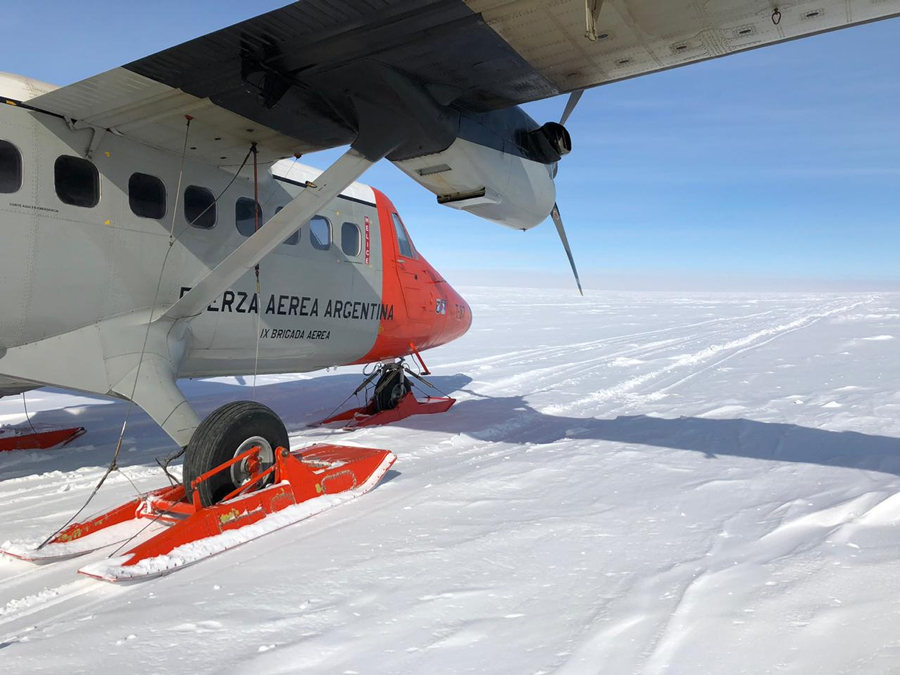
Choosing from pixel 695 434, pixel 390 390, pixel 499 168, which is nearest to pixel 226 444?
pixel 499 168

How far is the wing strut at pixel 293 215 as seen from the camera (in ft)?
15.2

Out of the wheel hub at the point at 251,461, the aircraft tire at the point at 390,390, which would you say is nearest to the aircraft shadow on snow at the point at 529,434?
the aircraft tire at the point at 390,390

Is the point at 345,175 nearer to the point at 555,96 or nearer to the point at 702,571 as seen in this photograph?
the point at 555,96

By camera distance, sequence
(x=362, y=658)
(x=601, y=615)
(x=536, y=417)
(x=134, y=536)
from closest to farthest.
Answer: (x=362, y=658), (x=601, y=615), (x=134, y=536), (x=536, y=417)

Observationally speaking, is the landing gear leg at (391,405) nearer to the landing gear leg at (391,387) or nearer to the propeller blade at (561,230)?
the landing gear leg at (391,387)

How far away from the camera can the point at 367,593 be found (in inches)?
118

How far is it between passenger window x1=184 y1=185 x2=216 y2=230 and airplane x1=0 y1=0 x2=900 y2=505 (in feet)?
0.07

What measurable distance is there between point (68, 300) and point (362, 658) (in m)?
3.96

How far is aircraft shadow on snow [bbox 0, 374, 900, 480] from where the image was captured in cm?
564

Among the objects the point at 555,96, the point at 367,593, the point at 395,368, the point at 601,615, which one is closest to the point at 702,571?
the point at 601,615

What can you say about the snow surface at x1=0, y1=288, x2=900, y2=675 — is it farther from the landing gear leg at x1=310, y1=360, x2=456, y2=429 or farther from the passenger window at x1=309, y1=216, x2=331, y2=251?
the passenger window at x1=309, y1=216, x2=331, y2=251

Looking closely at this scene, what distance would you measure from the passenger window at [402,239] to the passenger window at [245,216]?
106 inches

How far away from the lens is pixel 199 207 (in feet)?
19.2

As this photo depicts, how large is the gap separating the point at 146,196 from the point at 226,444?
2533 millimetres
